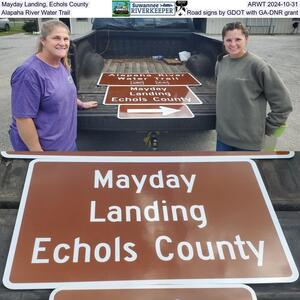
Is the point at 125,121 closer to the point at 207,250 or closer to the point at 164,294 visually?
the point at 207,250

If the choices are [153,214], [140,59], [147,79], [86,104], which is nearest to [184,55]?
[140,59]

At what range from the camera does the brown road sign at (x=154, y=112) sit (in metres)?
3.21

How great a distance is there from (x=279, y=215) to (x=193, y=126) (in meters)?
1.76

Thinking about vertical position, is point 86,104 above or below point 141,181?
below

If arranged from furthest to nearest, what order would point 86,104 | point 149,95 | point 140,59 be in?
point 140,59 < point 149,95 < point 86,104

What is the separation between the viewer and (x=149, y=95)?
3711 millimetres

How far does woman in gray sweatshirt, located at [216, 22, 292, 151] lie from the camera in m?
2.46

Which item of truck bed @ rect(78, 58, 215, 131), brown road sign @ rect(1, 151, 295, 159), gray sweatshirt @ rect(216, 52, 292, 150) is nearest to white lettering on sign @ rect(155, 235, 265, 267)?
brown road sign @ rect(1, 151, 295, 159)

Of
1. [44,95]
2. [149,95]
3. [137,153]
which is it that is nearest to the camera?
[137,153]

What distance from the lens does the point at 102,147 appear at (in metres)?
4.74

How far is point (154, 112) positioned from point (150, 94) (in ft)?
1.70

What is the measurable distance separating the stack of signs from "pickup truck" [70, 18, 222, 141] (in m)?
0.08

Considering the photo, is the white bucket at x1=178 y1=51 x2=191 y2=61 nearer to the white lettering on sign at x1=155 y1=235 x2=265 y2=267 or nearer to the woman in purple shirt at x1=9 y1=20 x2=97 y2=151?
the woman in purple shirt at x1=9 y1=20 x2=97 y2=151

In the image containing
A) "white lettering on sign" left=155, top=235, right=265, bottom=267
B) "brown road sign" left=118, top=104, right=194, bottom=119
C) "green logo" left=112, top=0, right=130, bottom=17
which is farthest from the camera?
"green logo" left=112, top=0, right=130, bottom=17
